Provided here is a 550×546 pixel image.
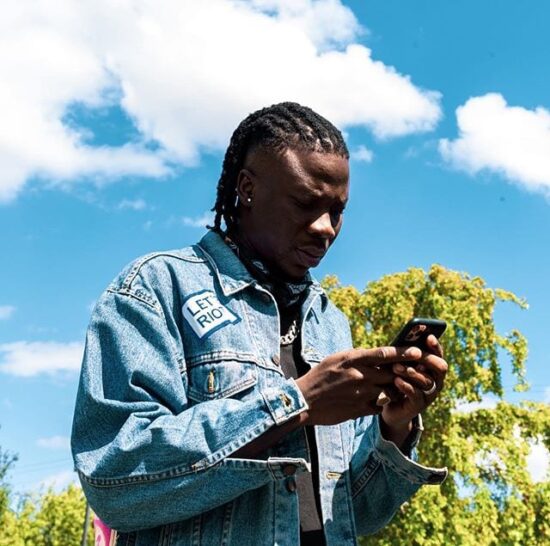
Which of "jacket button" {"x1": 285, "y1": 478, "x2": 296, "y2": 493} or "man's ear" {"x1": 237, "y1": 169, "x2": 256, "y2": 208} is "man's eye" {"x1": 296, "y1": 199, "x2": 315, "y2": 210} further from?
"jacket button" {"x1": 285, "y1": 478, "x2": 296, "y2": 493}

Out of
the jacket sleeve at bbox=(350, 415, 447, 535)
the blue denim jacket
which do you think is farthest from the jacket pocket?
the jacket sleeve at bbox=(350, 415, 447, 535)

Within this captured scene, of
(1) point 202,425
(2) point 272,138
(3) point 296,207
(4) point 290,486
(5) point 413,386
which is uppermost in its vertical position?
(2) point 272,138

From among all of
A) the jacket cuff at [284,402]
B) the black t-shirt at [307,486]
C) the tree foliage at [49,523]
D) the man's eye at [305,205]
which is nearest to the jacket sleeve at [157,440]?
the jacket cuff at [284,402]

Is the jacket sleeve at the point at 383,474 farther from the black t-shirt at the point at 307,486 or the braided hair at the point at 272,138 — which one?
the braided hair at the point at 272,138

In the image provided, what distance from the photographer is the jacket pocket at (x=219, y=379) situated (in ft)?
8.85

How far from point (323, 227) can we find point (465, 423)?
17620 mm

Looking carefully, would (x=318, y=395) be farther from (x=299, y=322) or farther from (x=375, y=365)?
(x=299, y=322)

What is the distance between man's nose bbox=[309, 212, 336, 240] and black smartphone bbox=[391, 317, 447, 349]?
47 cm

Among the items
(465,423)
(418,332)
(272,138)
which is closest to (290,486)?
(418,332)

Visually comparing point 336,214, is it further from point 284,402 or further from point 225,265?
point 284,402

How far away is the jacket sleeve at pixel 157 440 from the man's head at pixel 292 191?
1.80ft

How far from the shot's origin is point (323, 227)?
2.96 meters

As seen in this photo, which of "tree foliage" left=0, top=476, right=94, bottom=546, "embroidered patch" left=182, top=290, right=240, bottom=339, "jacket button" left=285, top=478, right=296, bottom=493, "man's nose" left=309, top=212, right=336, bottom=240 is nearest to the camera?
"jacket button" left=285, top=478, right=296, bottom=493

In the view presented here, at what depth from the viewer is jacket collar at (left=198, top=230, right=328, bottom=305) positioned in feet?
9.73
